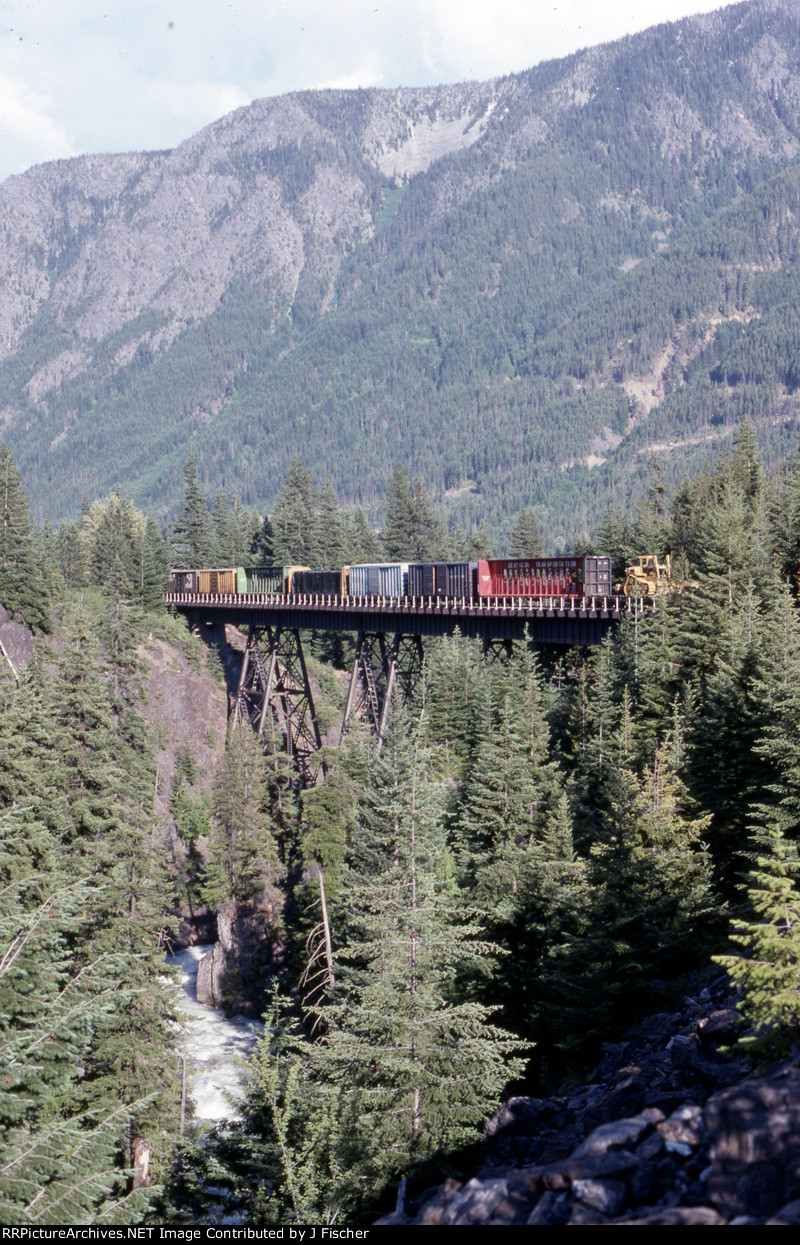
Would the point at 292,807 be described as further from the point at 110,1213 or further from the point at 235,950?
the point at 110,1213

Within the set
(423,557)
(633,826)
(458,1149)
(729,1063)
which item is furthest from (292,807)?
(423,557)

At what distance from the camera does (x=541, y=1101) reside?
1786 centimetres

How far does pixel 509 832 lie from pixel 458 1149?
14.5m

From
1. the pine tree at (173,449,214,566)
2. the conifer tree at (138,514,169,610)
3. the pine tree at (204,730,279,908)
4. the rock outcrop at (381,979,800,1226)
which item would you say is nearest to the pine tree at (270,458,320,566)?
the pine tree at (173,449,214,566)

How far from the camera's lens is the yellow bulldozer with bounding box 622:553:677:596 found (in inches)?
1839

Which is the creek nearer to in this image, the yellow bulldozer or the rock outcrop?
the rock outcrop

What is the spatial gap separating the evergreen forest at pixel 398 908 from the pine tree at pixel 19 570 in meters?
12.3

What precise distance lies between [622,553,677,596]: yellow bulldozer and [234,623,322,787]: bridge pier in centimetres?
1945

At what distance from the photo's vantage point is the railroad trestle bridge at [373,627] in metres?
46.3

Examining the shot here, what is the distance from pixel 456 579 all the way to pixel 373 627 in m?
6.04

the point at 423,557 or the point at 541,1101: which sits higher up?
the point at 423,557

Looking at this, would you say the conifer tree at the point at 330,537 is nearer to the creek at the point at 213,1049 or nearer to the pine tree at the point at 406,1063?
the creek at the point at 213,1049

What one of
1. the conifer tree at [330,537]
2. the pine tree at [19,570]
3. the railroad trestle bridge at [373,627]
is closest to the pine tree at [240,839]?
the railroad trestle bridge at [373,627]

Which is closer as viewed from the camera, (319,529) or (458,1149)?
(458,1149)
